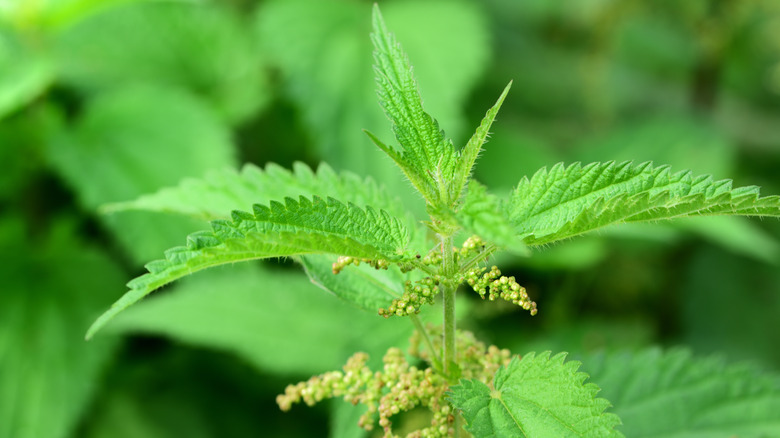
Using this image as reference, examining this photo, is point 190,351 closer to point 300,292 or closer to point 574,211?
point 300,292

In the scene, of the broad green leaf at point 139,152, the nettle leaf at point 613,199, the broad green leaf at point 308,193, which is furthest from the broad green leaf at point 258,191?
the broad green leaf at point 139,152

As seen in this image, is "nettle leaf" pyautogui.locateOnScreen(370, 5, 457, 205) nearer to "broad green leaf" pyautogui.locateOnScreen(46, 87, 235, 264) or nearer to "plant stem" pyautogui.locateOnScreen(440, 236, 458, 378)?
"plant stem" pyautogui.locateOnScreen(440, 236, 458, 378)

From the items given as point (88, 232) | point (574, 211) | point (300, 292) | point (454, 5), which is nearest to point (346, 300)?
point (574, 211)

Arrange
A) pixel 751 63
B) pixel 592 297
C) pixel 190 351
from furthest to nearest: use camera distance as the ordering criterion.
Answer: pixel 751 63 < pixel 592 297 < pixel 190 351

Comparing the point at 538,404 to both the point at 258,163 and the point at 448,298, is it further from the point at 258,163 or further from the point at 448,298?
the point at 258,163

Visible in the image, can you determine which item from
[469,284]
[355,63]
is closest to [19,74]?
[355,63]

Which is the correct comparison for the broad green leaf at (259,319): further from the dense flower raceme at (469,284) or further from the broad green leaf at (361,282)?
the dense flower raceme at (469,284)

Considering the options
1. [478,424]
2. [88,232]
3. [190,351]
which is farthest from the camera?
[88,232]
